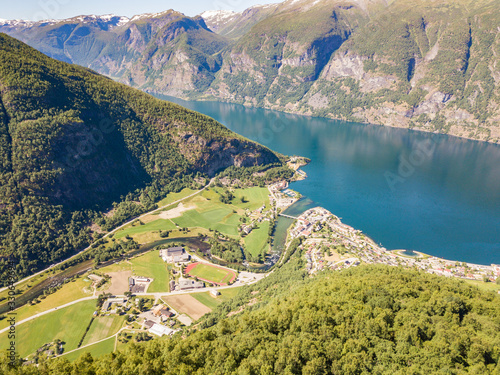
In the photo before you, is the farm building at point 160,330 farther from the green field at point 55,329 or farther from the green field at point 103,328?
the green field at point 55,329

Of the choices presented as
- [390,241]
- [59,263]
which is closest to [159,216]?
[59,263]

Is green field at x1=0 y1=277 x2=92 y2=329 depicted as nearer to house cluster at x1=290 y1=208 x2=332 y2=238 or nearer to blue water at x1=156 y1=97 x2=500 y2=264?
house cluster at x1=290 y1=208 x2=332 y2=238

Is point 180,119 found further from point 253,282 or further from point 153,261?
point 253,282

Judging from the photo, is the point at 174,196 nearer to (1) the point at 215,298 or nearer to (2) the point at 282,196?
(2) the point at 282,196

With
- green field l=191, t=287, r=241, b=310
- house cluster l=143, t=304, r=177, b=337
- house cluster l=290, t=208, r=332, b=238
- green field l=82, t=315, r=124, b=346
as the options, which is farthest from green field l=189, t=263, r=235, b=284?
house cluster l=290, t=208, r=332, b=238

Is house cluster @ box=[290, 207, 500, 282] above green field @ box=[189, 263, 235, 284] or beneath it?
above

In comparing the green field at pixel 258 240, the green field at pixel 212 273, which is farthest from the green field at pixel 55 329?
the green field at pixel 258 240
